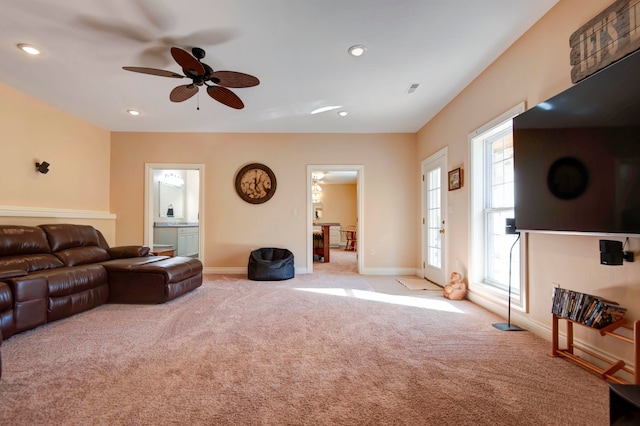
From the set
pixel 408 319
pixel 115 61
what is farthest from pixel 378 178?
pixel 115 61

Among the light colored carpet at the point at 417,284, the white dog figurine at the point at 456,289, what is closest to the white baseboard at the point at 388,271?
the light colored carpet at the point at 417,284

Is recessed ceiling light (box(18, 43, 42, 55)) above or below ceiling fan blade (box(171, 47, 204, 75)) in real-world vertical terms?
above

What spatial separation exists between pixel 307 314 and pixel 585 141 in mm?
2661

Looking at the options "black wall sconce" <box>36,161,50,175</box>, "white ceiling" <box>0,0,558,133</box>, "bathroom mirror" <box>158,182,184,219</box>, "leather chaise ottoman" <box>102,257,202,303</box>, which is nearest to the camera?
"white ceiling" <box>0,0,558,133</box>

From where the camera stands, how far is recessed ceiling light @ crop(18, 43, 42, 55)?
2.67m

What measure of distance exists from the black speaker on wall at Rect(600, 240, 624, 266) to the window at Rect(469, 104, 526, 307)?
1035mm

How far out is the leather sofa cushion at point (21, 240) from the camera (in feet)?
9.68

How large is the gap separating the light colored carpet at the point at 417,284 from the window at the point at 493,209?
0.82m

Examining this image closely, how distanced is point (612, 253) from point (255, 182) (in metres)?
4.78

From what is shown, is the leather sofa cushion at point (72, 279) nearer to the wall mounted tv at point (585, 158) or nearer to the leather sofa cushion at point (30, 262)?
the leather sofa cushion at point (30, 262)

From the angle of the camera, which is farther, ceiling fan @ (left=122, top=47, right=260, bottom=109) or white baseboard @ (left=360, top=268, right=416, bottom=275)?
white baseboard @ (left=360, top=268, right=416, bottom=275)

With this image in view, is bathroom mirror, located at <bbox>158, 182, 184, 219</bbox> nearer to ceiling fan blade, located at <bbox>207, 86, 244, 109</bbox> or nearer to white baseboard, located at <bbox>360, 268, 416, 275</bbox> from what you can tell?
ceiling fan blade, located at <bbox>207, 86, 244, 109</bbox>

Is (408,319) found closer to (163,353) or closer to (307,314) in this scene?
(307,314)

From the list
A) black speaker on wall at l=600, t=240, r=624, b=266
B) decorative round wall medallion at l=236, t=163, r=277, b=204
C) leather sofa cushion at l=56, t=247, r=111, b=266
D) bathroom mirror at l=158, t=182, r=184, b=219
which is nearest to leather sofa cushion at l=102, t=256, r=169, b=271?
leather sofa cushion at l=56, t=247, r=111, b=266
